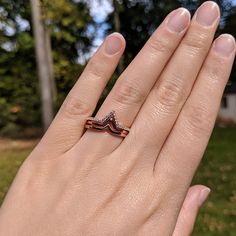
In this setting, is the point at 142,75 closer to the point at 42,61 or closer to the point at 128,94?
the point at 128,94

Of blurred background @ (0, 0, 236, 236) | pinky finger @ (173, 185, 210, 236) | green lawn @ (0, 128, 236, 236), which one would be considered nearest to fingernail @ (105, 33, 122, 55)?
pinky finger @ (173, 185, 210, 236)

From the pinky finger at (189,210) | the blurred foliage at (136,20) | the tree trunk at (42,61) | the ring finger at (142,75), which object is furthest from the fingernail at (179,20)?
the blurred foliage at (136,20)

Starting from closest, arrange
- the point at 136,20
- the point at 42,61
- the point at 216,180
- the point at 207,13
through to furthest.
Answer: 1. the point at 207,13
2. the point at 216,180
3. the point at 42,61
4. the point at 136,20

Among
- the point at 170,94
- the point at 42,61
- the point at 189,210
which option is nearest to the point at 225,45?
the point at 170,94

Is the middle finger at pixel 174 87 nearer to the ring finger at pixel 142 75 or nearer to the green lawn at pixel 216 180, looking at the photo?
the ring finger at pixel 142 75

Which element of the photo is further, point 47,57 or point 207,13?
point 47,57

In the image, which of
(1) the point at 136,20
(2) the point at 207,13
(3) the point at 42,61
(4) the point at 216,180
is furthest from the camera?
(1) the point at 136,20

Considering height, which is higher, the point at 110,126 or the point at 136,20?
the point at 110,126
